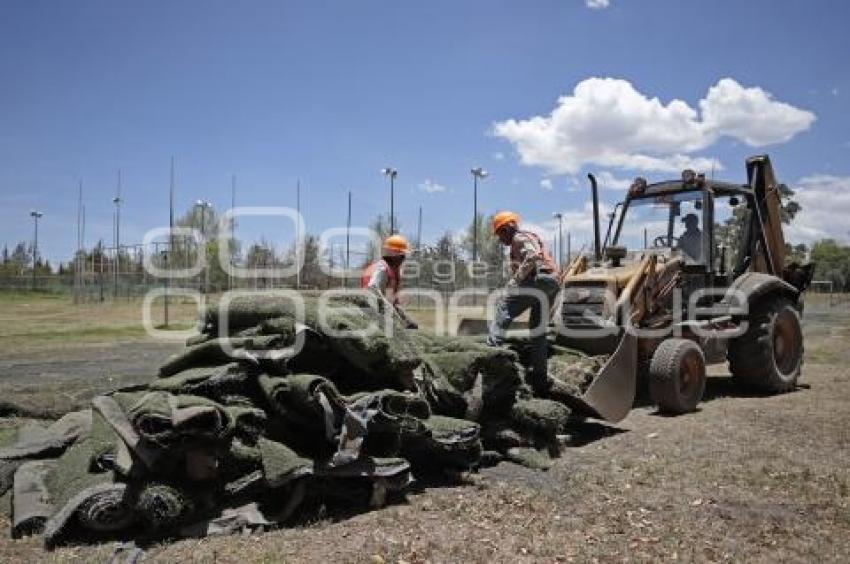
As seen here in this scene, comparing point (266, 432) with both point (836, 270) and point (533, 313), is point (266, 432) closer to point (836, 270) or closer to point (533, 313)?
point (533, 313)

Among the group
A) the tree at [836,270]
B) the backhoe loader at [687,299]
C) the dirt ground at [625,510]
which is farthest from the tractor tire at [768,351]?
the tree at [836,270]

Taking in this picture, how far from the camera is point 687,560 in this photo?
436 centimetres

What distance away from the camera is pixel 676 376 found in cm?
845

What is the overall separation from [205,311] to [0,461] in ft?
6.09

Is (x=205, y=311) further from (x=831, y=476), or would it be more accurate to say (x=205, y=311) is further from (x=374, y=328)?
(x=831, y=476)

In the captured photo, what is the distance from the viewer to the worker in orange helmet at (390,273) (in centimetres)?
764

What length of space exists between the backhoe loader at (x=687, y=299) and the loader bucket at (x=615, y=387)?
11mm

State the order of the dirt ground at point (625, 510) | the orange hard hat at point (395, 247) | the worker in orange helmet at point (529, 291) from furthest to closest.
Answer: the orange hard hat at point (395, 247) → the worker in orange helmet at point (529, 291) → the dirt ground at point (625, 510)

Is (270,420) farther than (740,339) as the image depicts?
No

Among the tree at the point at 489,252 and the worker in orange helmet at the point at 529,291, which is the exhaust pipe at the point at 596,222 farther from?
the tree at the point at 489,252

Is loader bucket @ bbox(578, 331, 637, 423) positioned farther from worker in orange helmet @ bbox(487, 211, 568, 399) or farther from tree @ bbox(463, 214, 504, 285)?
tree @ bbox(463, 214, 504, 285)

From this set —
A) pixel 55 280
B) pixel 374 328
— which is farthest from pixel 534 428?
pixel 55 280

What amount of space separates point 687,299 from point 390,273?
13.5ft

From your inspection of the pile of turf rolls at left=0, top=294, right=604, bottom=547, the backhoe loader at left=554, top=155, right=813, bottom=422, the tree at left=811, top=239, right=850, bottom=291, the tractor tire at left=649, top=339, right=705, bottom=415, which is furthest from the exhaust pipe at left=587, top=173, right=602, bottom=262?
the tree at left=811, top=239, right=850, bottom=291
